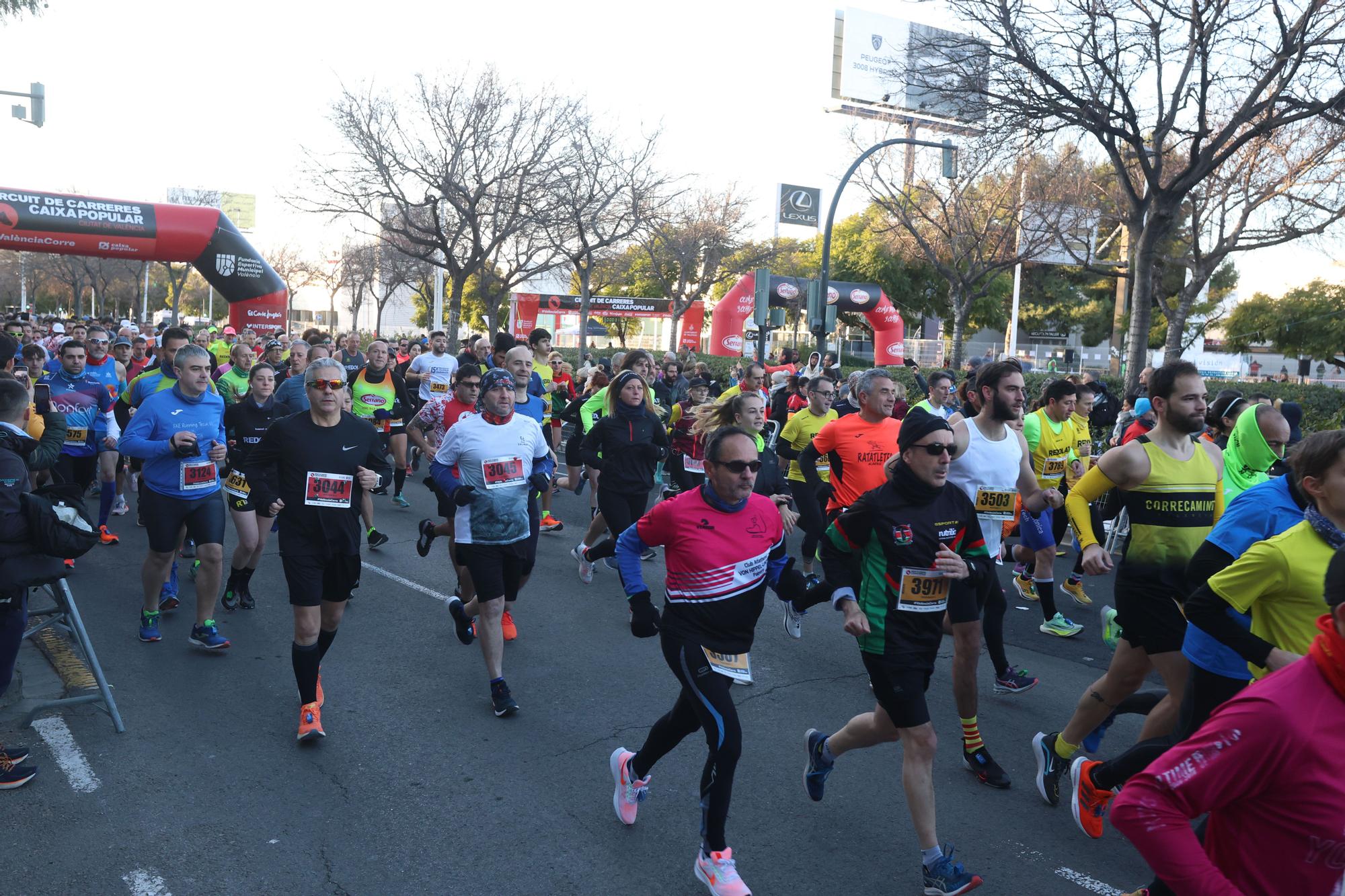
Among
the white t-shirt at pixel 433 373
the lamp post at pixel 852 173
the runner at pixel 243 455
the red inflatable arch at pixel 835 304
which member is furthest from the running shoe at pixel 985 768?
the red inflatable arch at pixel 835 304

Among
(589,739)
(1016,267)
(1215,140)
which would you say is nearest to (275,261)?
(1016,267)

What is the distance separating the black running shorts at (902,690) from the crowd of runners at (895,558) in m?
0.01

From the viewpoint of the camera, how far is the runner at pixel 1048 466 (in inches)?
292

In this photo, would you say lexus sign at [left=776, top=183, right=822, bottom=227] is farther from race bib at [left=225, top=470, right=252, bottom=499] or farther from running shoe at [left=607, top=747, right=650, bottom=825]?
running shoe at [left=607, top=747, right=650, bottom=825]

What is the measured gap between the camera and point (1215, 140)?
13.5 m

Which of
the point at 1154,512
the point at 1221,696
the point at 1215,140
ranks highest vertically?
the point at 1215,140

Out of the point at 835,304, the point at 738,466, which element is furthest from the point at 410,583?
the point at 835,304

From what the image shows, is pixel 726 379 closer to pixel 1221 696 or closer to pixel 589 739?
pixel 589 739

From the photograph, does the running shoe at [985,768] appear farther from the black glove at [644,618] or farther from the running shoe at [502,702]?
the running shoe at [502,702]

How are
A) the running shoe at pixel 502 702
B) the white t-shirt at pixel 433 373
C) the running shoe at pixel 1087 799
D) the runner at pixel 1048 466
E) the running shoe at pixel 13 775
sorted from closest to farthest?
the running shoe at pixel 1087 799 → the running shoe at pixel 13 775 → the running shoe at pixel 502 702 → the runner at pixel 1048 466 → the white t-shirt at pixel 433 373

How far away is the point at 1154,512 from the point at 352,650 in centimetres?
485

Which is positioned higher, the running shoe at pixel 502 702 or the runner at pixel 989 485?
the runner at pixel 989 485

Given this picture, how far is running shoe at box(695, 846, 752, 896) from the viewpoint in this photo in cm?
365

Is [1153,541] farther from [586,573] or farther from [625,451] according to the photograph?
[586,573]
